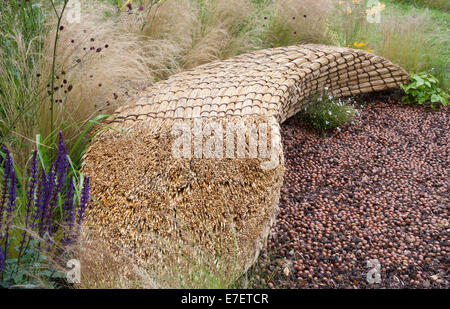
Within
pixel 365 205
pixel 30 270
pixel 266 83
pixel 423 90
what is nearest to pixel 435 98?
pixel 423 90

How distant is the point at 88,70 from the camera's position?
243 centimetres

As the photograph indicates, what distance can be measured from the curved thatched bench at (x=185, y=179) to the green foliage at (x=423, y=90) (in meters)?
1.49

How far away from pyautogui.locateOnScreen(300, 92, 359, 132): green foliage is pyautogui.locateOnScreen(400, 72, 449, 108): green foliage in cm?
70

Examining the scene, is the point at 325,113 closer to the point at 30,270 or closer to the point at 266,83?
the point at 266,83

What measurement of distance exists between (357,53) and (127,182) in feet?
7.41

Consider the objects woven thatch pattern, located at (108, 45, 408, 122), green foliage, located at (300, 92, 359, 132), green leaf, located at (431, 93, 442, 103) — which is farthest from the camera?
green leaf, located at (431, 93, 442, 103)

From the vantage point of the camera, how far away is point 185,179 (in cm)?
192

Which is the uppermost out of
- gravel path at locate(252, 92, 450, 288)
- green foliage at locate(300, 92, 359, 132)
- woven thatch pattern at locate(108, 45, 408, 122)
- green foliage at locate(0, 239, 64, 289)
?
woven thatch pattern at locate(108, 45, 408, 122)

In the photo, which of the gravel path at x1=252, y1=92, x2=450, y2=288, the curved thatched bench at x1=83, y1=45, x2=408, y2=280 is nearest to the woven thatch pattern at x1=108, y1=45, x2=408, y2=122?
the curved thatched bench at x1=83, y1=45, x2=408, y2=280

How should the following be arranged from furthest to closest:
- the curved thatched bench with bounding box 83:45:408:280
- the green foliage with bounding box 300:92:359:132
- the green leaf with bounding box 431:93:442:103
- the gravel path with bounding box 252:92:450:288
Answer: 1. the green leaf with bounding box 431:93:442:103
2. the green foliage with bounding box 300:92:359:132
3. the gravel path with bounding box 252:92:450:288
4. the curved thatched bench with bounding box 83:45:408:280

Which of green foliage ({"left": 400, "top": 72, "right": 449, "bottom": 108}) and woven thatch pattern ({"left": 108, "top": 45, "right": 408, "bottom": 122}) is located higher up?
woven thatch pattern ({"left": 108, "top": 45, "right": 408, "bottom": 122})

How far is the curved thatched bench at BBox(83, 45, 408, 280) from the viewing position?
182cm

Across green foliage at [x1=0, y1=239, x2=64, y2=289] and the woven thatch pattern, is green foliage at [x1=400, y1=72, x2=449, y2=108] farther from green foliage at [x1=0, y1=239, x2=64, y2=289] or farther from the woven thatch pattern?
green foliage at [x1=0, y1=239, x2=64, y2=289]

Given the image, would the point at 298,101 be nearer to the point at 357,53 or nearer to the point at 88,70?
the point at 357,53
